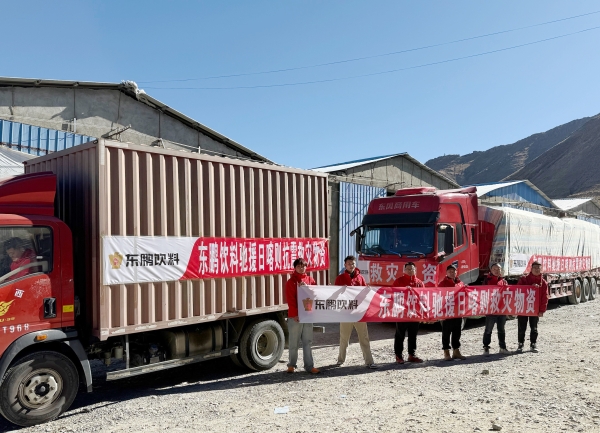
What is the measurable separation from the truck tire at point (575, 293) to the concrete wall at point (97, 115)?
13503 millimetres

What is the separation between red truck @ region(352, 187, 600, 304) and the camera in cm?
1156

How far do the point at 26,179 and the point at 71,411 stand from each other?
119 inches

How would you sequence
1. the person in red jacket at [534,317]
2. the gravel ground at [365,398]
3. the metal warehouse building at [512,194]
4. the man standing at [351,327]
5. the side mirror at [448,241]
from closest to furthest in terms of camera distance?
the gravel ground at [365,398]
the man standing at [351,327]
the person in red jacket at [534,317]
the side mirror at [448,241]
the metal warehouse building at [512,194]

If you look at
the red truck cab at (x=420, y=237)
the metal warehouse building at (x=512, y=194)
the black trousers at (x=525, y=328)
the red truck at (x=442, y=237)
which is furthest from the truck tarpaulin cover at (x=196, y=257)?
the metal warehouse building at (x=512, y=194)

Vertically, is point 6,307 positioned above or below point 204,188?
below

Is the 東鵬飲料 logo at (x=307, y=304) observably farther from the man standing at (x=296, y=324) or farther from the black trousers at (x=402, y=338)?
the black trousers at (x=402, y=338)

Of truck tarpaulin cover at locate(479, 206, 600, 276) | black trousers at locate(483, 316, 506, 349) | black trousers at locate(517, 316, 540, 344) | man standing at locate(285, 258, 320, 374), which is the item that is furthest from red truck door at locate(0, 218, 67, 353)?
truck tarpaulin cover at locate(479, 206, 600, 276)

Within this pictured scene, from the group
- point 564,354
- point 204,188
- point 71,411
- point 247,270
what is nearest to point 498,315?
point 564,354

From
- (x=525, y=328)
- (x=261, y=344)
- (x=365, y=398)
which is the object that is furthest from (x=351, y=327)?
(x=525, y=328)

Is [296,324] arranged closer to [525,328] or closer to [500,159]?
[525,328]

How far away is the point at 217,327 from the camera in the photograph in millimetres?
7918

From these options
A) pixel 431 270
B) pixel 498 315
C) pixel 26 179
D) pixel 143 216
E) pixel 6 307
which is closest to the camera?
pixel 6 307

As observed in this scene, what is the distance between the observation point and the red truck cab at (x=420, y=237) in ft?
37.7

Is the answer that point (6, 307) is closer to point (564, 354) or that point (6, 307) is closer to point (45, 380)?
point (45, 380)
